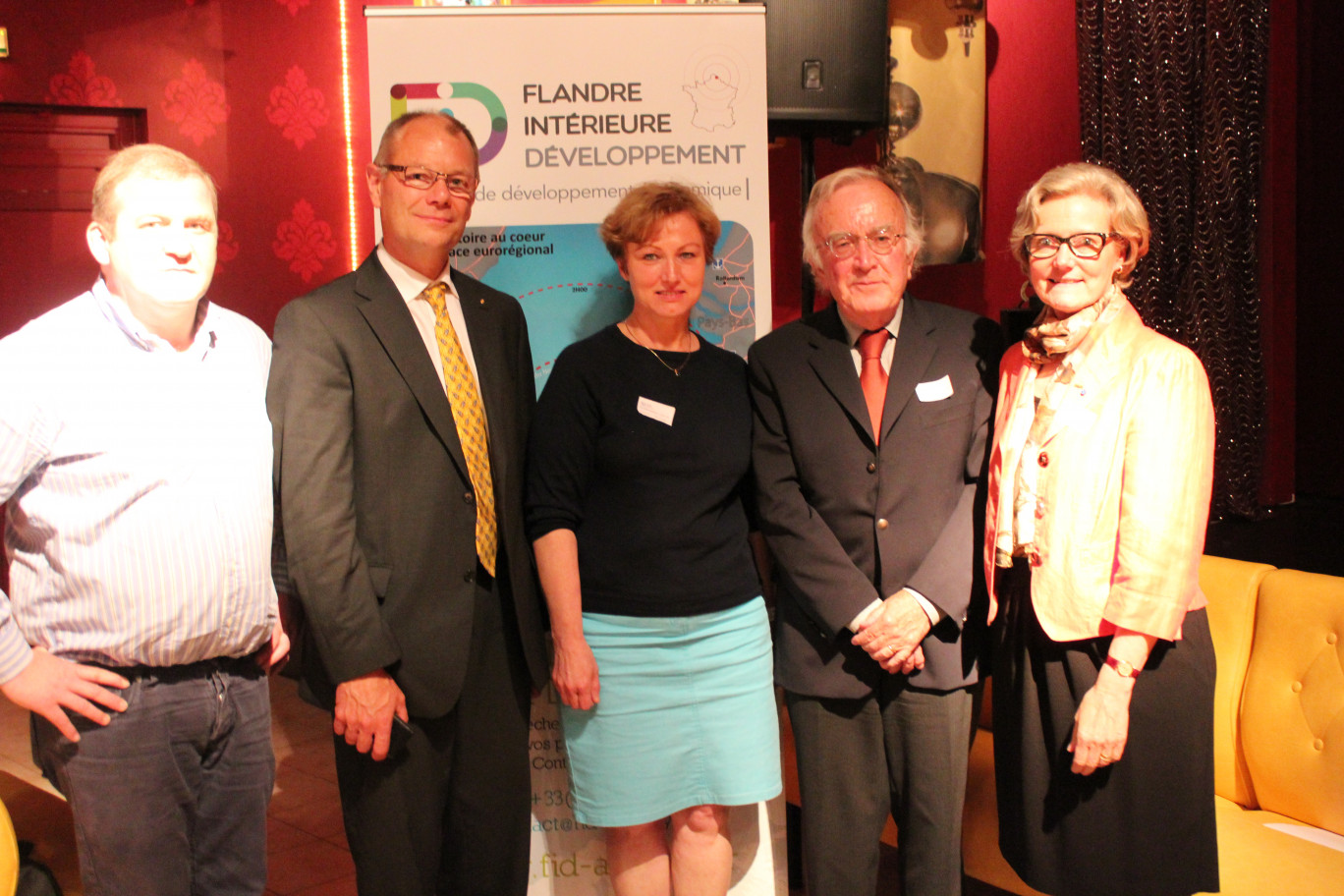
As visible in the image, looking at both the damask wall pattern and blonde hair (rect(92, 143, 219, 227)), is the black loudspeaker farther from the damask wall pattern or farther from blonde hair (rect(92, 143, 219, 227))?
the damask wall pattern

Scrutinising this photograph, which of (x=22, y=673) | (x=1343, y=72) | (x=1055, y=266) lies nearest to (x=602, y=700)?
(x=22, y=673)

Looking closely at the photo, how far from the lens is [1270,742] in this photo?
2.30 m

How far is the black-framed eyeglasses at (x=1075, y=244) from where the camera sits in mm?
1739

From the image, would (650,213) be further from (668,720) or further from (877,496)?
(668,720)

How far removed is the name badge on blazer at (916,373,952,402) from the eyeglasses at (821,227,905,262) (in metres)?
0.28

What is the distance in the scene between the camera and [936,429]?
1.98 meters

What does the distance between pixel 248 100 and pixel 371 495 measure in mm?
3897

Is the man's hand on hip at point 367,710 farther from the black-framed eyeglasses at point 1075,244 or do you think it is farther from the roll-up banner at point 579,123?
the black-framed eyeglasses at point 1075,244

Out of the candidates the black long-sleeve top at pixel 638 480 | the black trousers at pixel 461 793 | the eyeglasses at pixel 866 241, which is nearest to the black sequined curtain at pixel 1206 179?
the eyeglasses at pixel 866 241

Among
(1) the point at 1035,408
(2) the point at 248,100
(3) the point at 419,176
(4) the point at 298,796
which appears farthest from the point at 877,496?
(2) the point at 248,100

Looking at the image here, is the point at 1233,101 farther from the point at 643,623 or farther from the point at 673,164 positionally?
the point at 643,623

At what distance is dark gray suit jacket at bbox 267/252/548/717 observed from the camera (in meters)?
1.77

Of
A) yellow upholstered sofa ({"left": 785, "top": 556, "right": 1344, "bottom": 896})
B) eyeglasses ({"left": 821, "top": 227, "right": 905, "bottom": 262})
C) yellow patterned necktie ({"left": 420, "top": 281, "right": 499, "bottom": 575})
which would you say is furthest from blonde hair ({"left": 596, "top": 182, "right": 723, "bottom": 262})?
yellow upholstered sofa ({"left": 785, "top": 556, "right": 1344, "bottom": 896})

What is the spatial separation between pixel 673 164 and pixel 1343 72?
2.46m
